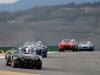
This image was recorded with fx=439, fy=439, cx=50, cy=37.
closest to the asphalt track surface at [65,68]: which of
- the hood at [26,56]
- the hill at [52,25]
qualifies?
the hood at [26,56]

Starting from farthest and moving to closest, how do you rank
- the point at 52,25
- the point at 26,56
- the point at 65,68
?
the point at 52,25, the point at 65,68, the point at 26,56

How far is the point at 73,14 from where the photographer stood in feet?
536

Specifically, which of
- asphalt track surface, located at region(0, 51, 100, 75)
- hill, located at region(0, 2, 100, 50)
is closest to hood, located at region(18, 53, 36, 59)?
asphalt track surface, located at region(0, 51, 100, 75)

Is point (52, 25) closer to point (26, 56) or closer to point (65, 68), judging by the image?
point (65, 68)

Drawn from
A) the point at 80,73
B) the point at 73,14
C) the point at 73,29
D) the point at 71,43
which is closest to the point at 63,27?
the point at 73,29

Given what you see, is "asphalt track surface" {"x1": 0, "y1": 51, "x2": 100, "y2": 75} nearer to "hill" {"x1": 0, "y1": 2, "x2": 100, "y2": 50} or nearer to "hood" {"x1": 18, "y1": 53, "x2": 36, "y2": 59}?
"hood" {"x1": 18, "y1": 53, "x2": 36, "y2": 59}

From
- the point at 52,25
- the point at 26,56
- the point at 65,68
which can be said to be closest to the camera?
the point at 26,56

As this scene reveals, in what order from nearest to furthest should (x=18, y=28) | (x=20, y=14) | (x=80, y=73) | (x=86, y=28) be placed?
1. (x=80, y=73)
2. (x=18, y=28)
3. (x=86, y=28)
4. (x=20, y=14)

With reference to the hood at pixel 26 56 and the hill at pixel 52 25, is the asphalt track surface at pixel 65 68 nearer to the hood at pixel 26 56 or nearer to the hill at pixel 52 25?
the hood at pixel 26 56

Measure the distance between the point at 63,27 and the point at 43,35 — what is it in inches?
868

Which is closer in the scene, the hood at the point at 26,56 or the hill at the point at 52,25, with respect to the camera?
the hood at the point at 26,56

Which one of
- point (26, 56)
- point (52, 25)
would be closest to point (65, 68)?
point (26, 56)

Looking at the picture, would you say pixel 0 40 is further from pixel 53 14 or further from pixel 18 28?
pixel 53 14

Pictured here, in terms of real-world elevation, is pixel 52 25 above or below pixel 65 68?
above
